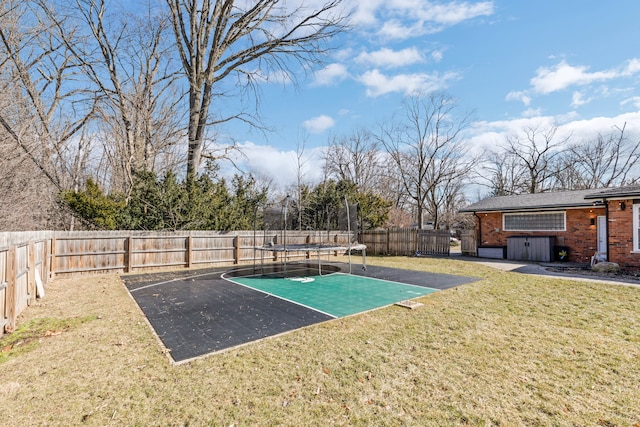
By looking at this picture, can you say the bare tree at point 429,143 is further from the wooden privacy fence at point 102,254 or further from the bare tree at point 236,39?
the wooden privacy fence at point 102,254

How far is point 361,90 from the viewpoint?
661 inches

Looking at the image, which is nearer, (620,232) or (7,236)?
(7,236)

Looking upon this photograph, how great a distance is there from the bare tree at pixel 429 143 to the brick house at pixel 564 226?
25.6ft

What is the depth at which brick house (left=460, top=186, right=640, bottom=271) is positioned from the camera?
30.7 ft

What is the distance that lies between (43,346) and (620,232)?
14.1 meters

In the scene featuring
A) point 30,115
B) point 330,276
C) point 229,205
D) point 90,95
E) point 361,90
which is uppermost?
point 361,90

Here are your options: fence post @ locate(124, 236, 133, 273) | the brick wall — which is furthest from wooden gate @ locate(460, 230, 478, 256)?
fence post @ locate(124, 236, 133, 273)

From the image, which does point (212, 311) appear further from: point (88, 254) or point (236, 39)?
point (236, 39)

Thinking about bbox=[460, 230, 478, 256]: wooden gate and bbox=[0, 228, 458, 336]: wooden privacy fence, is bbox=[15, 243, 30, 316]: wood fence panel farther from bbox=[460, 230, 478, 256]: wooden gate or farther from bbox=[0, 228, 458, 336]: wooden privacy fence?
bbox=[460, 230, 478, 256]: wooden gate

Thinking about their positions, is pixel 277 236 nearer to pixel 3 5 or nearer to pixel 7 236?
pixel 7 236

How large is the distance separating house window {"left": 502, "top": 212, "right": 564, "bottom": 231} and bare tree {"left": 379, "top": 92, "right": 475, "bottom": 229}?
8.24m

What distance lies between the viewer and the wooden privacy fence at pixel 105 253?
164 inches

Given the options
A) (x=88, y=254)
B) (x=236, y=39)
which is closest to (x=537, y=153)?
(x=236, y=39)

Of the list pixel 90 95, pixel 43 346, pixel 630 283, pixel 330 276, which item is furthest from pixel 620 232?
pixel 90 95
